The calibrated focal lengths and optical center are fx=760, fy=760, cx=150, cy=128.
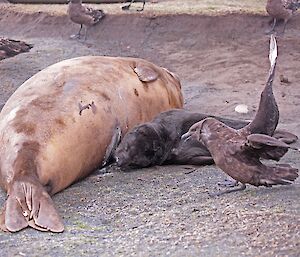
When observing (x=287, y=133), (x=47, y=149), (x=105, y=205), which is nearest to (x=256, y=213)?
(x=105, y=205)

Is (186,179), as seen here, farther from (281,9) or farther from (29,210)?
(281,9)

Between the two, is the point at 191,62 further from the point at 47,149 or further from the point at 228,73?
the point at 47,149

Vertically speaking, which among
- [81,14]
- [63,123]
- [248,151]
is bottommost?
[81,14]

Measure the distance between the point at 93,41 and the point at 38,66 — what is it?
79.9 inches

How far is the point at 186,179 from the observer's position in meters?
5.21

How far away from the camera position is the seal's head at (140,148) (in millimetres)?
5645

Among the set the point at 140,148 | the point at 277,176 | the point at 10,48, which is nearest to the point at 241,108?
the point at 140,148

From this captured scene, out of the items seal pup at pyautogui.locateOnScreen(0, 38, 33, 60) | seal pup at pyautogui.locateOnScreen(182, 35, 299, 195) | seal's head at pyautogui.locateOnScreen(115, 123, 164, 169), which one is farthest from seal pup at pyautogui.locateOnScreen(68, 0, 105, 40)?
seal pup at pyautogui.locateOnScreen(182, 35, 299, 195)

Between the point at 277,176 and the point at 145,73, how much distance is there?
2420mm

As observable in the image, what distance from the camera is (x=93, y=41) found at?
1202 cm

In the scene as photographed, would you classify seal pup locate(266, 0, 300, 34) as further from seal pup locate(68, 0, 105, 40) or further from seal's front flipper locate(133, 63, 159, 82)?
seal's front flipper locate(133, 63, 159, 82)

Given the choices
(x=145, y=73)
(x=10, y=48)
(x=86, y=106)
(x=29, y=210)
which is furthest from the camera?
(x=10, y=48)

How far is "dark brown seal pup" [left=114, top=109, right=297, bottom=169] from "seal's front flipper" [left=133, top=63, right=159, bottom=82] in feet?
1.36

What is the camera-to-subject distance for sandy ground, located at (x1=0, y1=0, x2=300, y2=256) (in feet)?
12.3
